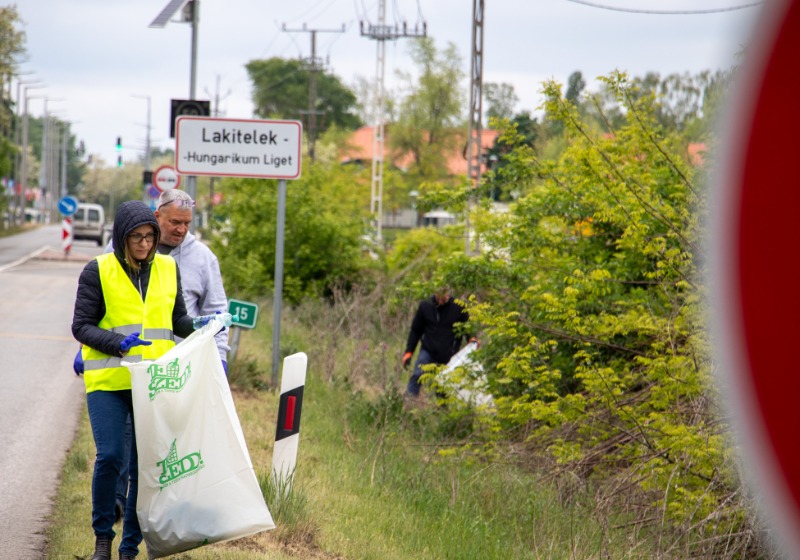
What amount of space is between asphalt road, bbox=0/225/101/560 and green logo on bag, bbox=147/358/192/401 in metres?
1.40

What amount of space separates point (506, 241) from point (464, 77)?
59027 mm

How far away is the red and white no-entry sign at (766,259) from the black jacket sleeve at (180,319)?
4523mm

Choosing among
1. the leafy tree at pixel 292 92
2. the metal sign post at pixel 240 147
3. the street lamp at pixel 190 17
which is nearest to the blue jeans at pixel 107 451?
the metal sign post at pixel 240 147

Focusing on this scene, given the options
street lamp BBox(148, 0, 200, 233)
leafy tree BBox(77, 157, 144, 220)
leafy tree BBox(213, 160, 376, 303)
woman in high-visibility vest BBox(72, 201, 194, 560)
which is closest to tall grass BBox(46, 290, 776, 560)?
woman in high-visibility vest BBox(72, 201, 194, 560)

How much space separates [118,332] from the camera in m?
4.98

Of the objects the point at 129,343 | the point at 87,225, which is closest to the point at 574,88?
the point at 129,343

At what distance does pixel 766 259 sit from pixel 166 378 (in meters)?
4.12

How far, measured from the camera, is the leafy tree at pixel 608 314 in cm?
686

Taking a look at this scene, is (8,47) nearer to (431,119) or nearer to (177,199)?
(431,119)

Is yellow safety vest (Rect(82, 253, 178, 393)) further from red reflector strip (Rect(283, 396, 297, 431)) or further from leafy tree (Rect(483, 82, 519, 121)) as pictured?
leafy tree (Rect(483, 82, 519, 121))

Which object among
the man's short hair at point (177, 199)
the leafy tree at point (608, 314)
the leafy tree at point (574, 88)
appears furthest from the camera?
the leafy tree at point (574, 88)

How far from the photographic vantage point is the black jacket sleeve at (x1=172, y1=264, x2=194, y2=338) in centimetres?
523

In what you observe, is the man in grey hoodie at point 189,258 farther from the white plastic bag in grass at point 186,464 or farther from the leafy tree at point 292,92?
the leafy tree at point 292,92

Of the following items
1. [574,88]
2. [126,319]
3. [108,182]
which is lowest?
[126,319]
